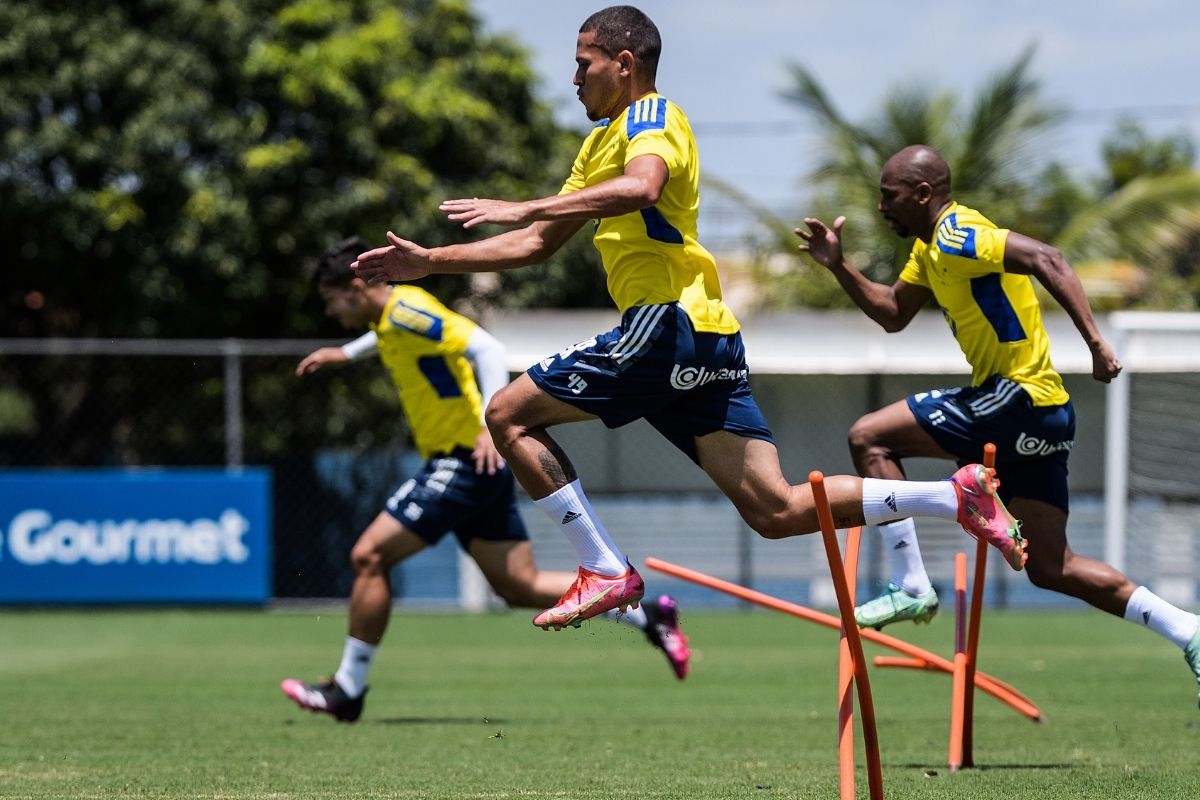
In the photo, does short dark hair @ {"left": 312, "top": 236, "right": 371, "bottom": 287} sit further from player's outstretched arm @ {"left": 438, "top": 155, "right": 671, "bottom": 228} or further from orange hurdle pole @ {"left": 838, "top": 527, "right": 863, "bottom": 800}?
orange hurdle pole @ {"left": 838, "top": 527, "right": 863, "bottom": 800}

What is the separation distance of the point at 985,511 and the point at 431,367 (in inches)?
150

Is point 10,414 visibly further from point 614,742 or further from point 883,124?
point 614,742

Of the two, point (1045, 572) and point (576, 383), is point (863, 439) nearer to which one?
point (1045, 572)

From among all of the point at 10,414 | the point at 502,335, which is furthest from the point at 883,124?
the point at 10,414

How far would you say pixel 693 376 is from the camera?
5.51 m

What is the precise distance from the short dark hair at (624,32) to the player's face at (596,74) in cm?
2

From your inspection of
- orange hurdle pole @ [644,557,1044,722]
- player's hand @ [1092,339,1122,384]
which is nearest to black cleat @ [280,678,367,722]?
orange hurdle pole @ [644,557,1044,722]

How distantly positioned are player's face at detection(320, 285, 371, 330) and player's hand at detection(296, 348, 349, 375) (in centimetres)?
26

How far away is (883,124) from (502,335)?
622cm

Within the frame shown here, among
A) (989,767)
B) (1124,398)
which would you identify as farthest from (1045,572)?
(1124,398)

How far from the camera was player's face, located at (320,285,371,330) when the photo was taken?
859 centimetres

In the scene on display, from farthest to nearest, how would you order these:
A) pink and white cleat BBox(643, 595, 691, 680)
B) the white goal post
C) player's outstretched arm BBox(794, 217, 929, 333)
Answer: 1. the white goal post
2. pink and white cleat BBox(643, 595, 691, 680)
3. player's outstretched arm BBox(794, 217, 929, 333)

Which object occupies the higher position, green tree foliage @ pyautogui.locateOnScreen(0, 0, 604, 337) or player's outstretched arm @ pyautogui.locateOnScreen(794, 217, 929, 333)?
green tree foliage @ pyautogui.locateOnScreen(0, 0, 604, 337)

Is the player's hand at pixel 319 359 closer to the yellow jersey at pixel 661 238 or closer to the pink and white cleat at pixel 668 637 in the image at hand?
the pink and white cleat at pixel 668 637
